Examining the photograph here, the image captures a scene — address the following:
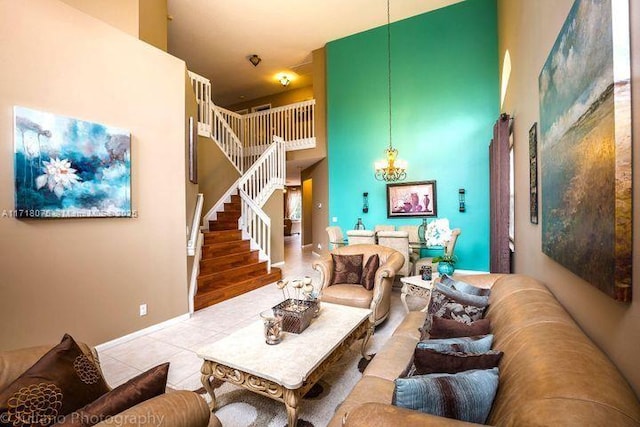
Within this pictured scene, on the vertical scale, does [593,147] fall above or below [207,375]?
above

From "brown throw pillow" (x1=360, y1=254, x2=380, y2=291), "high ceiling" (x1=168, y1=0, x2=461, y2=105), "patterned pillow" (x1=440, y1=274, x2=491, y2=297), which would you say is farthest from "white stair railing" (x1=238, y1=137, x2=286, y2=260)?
"patterned pillow" (x1=440, y1=274, x2=491, y2=297)

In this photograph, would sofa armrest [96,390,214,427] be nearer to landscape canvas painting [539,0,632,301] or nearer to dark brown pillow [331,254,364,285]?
landscape canvas painting [539,0,632,301]

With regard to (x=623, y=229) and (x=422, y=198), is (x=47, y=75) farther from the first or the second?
(x=422, y=198)

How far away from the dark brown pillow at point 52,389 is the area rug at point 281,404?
3.18ft

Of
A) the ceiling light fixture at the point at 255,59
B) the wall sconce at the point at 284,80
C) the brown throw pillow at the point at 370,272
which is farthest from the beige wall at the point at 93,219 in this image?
the wall sconce at the point at 284,80

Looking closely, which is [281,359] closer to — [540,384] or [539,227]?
[540,384]

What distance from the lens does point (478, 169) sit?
544 centimetres

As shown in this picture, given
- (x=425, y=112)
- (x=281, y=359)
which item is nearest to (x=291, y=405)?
(x=281, y=359)

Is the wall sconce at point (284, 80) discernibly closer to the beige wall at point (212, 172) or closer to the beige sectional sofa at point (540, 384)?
the beige wall at point (212, 172)

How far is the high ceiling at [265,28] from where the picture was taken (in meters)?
5.50

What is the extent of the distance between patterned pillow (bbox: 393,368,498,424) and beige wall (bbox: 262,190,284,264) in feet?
17.6

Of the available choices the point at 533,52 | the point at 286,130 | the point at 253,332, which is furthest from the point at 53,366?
the point at 286,130

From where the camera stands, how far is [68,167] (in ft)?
8.15

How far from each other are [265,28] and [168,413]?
708 centimetres
